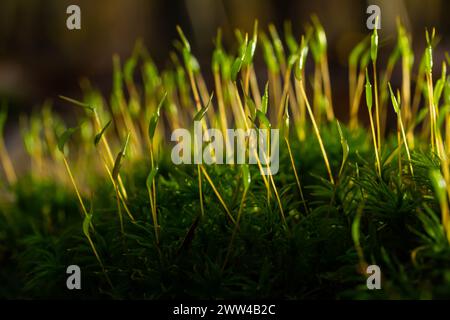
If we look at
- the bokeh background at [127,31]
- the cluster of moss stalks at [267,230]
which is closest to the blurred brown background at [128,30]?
the bokeh background at [127,31]

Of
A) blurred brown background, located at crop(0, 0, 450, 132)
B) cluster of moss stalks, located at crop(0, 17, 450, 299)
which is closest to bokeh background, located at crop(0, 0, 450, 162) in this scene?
blurred brown background, located at crop(0, 0, 450, 132)

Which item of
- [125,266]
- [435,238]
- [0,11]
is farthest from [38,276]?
[0,11]

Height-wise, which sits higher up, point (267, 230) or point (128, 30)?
point (128, 30)

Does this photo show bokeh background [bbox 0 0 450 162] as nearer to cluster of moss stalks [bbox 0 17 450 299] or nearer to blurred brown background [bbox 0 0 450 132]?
blurred brown background [bbox 0 0 450 132]

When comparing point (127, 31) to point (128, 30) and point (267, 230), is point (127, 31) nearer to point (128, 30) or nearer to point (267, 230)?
point (128, 30)

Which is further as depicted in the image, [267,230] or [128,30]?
[128,30]

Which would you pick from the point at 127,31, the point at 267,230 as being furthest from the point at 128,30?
the point at 267,230

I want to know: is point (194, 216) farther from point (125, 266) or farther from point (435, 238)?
point (435, 238)

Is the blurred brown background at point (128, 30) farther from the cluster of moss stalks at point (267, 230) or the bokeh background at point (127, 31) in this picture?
the cluster of moss stalks at point (267, 230)
